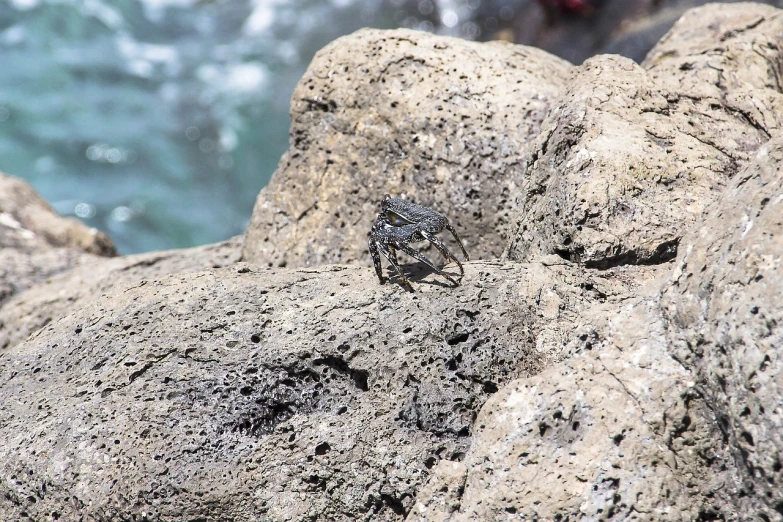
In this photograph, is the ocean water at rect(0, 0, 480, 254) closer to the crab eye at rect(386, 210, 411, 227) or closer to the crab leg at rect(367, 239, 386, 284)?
the crab eye at rect(386, 210, 411, 227)

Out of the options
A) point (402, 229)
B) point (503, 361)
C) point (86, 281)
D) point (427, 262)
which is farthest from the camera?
point (86, 281)

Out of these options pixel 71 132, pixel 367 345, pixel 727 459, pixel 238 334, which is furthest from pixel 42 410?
pixel 71 132

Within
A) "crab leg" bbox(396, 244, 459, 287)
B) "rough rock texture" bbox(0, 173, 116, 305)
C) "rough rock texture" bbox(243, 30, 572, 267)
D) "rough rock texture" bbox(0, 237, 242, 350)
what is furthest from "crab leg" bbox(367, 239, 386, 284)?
"rough rock texture" bbox(0, 173, 116, 305)

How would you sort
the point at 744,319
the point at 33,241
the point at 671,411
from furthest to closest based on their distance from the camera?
the point at 33,241
the point at 671,411
the point at 744,319

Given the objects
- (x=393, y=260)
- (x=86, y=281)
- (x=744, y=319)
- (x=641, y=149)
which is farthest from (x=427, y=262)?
(x=86, y=281)

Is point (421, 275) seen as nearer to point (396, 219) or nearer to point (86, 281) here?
point (396, 219)

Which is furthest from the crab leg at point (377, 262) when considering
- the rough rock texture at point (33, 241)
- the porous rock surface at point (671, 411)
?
the rough rock texture at point (33, 241)

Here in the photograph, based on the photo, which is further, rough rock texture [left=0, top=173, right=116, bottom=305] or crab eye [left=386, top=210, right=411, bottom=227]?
rough rock texture [left=0, top=173, right=116, bottom=305]
